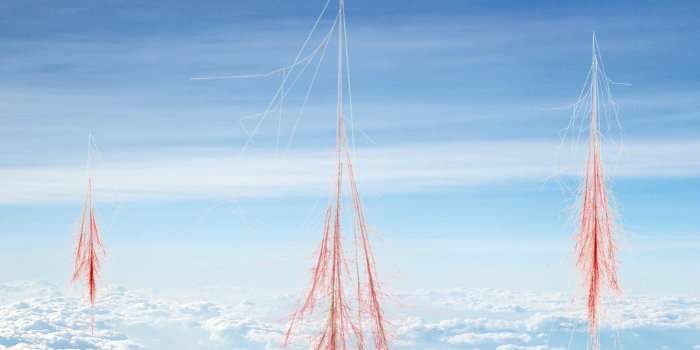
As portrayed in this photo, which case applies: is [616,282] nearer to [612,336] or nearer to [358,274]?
[612,336]

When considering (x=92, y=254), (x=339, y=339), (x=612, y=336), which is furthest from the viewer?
(x=92, y=254)

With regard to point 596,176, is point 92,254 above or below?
below

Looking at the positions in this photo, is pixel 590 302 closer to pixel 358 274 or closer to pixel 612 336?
pixel 612 336

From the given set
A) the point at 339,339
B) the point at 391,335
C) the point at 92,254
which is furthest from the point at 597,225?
the point at 92,254

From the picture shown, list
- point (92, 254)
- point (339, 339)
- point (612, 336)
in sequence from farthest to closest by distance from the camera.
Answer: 1. point (92, 254)
2. point (612, 336)
3. point (339, 339)

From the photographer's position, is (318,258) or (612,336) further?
(612,336)

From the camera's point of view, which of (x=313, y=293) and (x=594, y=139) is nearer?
(x=313, y=293)

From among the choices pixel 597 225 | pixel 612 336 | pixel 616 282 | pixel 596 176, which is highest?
pixel 596 176

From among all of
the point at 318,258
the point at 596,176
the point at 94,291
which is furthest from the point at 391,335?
the point at 94,291

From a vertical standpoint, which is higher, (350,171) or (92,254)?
(350,171)
